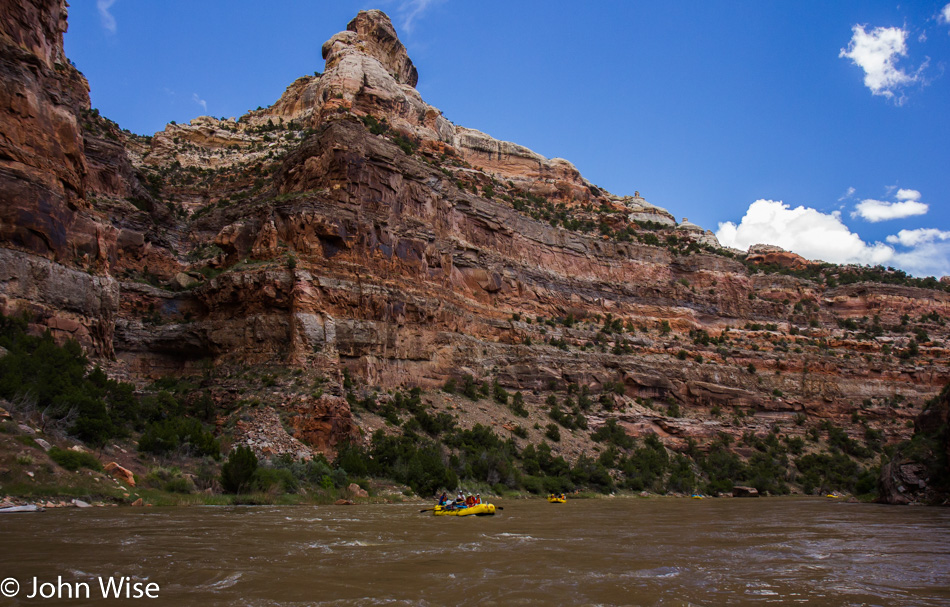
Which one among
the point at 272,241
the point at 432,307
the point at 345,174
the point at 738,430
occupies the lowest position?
the point at 738,430

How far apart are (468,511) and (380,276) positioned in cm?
1942

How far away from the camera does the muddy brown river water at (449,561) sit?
23.5 feet

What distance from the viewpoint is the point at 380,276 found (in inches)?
1388

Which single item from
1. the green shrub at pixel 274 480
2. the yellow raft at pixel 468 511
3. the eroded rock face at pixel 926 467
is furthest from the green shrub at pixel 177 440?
the eroded rock face at pixel 926 467

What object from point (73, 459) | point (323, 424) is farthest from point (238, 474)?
point (323, 424)

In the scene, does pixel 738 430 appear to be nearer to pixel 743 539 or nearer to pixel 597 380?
pixel 597 380

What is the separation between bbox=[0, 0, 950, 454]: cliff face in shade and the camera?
82.7ft

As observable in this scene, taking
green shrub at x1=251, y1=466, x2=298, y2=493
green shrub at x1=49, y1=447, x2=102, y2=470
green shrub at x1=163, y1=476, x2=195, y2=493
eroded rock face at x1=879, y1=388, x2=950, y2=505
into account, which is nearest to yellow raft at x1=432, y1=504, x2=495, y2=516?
green shrub at x1=251, y1=466, x2=298, y2=493

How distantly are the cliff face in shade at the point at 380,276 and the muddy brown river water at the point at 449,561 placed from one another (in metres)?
12.5

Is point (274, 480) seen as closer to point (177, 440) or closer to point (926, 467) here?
point (177, 440)

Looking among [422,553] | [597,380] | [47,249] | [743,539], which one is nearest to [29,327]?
[47,249]

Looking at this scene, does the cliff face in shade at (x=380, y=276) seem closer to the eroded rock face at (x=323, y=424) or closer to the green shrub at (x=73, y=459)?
the eroded rock face at (x=323, y=424)

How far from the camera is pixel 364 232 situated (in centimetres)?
3519

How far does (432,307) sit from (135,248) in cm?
2113
